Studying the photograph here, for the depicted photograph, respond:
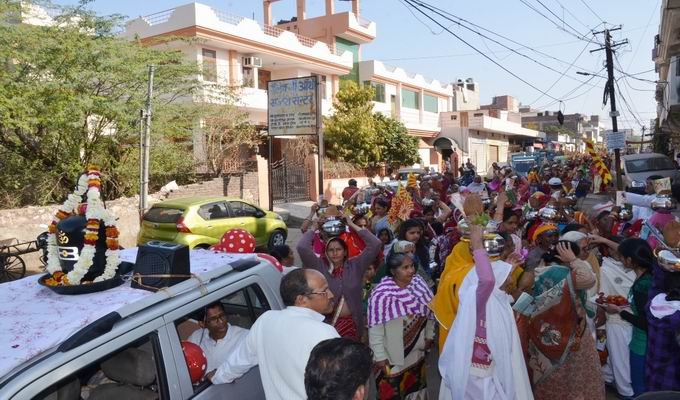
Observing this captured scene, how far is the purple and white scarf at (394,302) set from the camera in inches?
136

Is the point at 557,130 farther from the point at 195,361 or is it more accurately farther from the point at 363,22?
the point at 195,361

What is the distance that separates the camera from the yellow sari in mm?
3162

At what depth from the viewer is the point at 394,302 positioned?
3.50m

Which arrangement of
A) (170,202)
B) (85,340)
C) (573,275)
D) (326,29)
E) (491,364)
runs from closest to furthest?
1. (85,340)
2. (491,364)
3. (573,275)
4. (170,202)
5. (326,29)

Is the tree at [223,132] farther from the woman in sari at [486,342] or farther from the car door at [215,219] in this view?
the woman in sari at [486,342]

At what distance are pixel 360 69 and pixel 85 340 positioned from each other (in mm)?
30112

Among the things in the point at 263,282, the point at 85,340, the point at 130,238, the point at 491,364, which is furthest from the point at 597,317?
the point at 130,238

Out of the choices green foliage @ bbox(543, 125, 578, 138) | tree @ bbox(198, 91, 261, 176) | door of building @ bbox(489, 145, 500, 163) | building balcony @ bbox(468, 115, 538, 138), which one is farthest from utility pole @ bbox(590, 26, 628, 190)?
green foliage @ bbox(543, 125, 578, 138)

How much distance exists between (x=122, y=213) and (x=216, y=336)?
34.7 ft

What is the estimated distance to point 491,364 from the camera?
296 cm

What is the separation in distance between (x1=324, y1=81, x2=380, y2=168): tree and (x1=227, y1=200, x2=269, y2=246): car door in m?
12.7

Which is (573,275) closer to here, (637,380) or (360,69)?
(637,380)

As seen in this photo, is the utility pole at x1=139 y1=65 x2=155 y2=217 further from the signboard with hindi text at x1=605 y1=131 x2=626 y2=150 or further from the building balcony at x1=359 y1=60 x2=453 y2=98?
the building balcony at x1=359 y1=60 x2=453 y2=98

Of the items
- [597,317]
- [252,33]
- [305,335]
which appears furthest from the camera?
[252,33]
